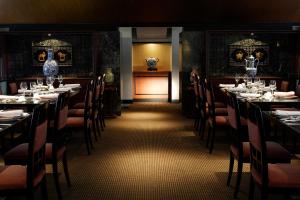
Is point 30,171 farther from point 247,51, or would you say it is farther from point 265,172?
point 247,51

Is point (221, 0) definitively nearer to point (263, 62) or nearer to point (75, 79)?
point (263, 62)

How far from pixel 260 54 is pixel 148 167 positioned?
16.9 ft

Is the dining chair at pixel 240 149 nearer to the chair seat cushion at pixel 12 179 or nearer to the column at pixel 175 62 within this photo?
the chair seat cushion at pixel 12 179

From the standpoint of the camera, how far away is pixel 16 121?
123 inches

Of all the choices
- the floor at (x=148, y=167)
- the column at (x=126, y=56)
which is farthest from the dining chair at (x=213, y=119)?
the column at (x=126, y=56)

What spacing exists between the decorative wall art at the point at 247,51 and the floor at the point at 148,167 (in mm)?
2327

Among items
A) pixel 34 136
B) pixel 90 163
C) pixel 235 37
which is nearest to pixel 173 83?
pixel 235 37

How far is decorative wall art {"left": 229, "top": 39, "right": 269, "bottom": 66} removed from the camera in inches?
350

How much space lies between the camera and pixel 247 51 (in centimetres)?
896

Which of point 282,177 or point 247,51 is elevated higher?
point 247,51

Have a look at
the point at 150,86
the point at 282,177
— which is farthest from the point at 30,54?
the point at 282,177

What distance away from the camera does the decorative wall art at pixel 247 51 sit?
8898 millimetres

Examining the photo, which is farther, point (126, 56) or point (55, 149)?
point (126, 56)

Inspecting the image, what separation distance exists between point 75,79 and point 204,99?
3.49 metres
